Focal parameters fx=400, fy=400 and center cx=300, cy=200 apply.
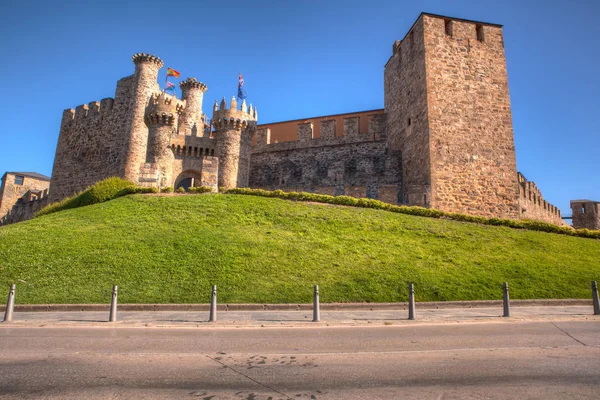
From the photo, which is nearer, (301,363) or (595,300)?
(301,363)

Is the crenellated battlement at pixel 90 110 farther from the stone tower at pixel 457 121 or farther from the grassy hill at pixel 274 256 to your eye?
the stone tower at pixel 457 121

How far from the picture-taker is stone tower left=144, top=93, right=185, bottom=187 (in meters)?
32.1

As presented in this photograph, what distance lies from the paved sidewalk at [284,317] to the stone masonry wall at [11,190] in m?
48.8

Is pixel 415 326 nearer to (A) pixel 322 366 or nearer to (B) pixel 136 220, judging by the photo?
(A) pixel 322 366

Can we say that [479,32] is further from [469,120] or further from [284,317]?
[284,317]

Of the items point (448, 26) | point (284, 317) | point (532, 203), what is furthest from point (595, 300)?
A: point (532, 203)

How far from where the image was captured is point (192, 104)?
3778 centimetres

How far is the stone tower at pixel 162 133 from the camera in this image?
3208 cm

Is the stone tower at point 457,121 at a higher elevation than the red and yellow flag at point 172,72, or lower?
lower

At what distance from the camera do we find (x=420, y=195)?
2634 cm

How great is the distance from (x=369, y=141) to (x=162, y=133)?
55.8 ft

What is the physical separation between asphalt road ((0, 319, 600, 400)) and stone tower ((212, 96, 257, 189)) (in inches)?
942

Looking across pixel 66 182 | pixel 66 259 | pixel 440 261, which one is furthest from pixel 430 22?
pixel 66 182

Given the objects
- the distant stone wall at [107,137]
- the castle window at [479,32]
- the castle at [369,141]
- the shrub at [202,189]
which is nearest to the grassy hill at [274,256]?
the shrub at [202,189]
